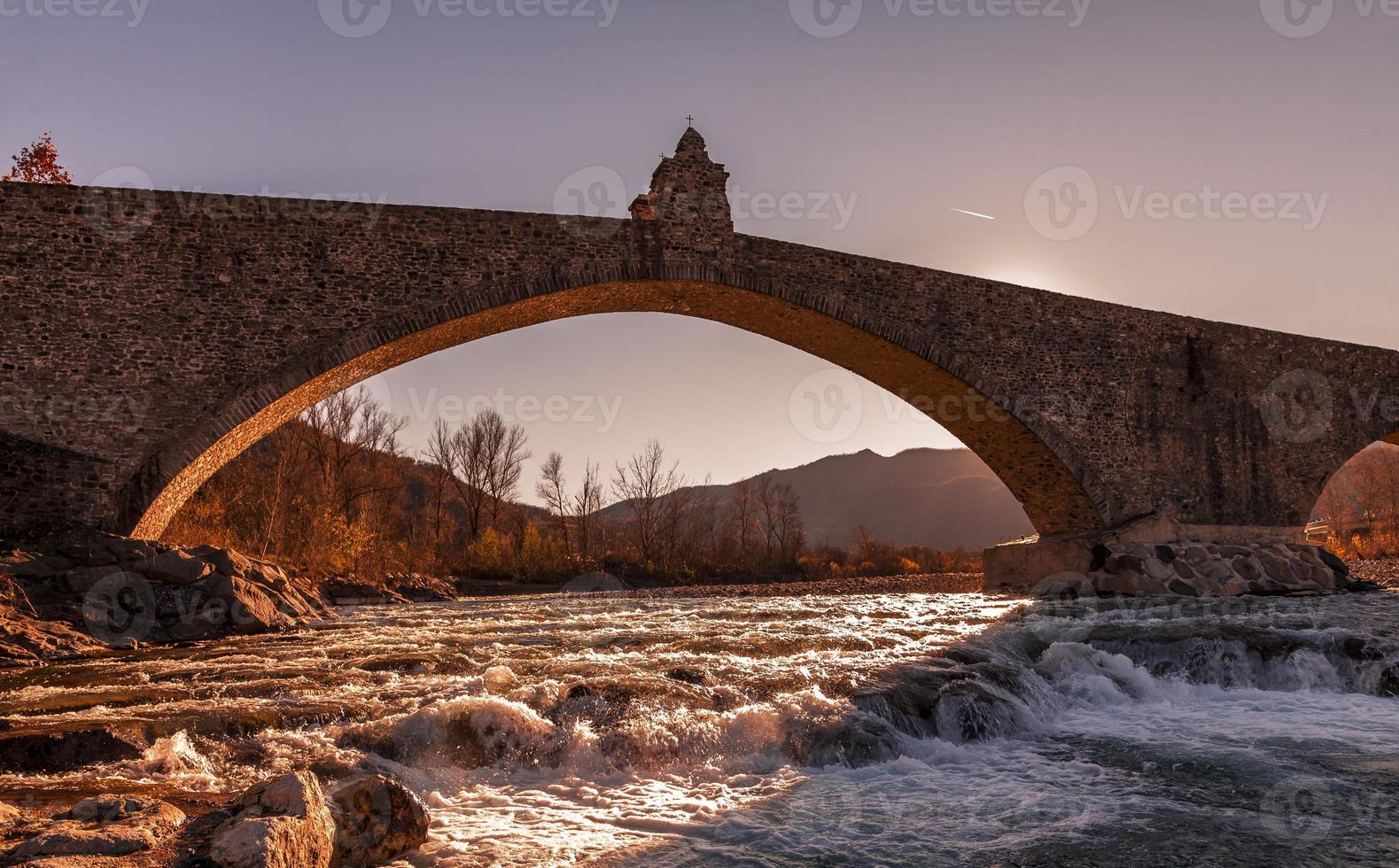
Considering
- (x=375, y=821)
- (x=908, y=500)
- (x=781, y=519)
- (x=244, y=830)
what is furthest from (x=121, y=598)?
(x=908, y=500)

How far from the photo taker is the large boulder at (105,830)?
338 cm

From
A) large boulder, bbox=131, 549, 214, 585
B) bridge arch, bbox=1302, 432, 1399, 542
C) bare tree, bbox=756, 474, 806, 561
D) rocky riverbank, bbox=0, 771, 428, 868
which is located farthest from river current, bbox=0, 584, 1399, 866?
bare tree, bbox=756, 474, 806, 561

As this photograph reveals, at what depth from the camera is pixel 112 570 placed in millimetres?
11531

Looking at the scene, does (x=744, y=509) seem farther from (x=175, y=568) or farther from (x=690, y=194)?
(x=175, y=568)

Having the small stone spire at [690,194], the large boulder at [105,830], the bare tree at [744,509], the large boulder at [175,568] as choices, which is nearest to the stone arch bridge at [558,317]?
the small stone spire at [690,194]

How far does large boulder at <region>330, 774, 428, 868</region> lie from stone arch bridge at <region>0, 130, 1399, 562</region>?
1049 centimetres

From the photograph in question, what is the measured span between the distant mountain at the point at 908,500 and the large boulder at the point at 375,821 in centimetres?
9422

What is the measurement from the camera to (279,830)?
3484 millimetres

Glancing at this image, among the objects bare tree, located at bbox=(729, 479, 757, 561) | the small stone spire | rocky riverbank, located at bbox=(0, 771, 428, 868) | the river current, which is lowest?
the river current

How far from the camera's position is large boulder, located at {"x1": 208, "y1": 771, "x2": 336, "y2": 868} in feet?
11.0

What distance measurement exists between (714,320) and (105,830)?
51.5 ft

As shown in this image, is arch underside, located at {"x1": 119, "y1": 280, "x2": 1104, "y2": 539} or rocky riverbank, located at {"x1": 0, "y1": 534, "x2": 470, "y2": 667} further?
arch underside, located at {"x1": 119, "y1": 280, "x2": 1104, "y2": 539}

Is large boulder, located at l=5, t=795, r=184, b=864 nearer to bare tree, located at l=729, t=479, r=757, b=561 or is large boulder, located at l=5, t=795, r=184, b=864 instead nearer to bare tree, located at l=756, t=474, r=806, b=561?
bare tree, located at l=756, t=474, r=806, b=561

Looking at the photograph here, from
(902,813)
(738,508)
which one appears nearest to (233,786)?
(902,813)
